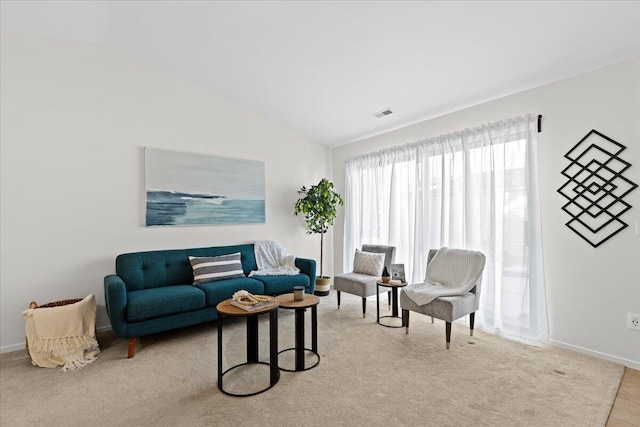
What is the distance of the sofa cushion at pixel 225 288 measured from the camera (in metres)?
3.31

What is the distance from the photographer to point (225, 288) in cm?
341

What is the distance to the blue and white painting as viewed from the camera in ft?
12.6

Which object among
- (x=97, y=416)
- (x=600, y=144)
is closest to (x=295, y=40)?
(x=600, y=144)

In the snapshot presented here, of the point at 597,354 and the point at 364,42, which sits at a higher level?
the point at 364,42

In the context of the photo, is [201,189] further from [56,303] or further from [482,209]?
[482,209]

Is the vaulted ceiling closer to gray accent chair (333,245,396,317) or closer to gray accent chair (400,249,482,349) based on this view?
gray accent chair (333,245,396,317)

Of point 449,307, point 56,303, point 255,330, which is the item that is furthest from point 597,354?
point 56,303

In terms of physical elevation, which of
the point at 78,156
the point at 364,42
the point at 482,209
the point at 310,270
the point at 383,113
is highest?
the point at 364,42

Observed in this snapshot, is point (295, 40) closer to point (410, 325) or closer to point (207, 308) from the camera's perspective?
point (207, 308)

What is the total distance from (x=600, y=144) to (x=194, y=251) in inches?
168

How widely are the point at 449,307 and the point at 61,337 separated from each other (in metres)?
3.46

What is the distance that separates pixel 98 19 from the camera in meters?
3.13

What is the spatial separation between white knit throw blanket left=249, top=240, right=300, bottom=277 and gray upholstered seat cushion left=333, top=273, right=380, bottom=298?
60 centimetres

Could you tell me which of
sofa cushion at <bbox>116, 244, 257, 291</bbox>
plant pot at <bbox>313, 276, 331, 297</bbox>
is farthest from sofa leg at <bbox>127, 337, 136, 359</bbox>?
plant pot at <bbox>313, 276, 331, 297</bbox>
